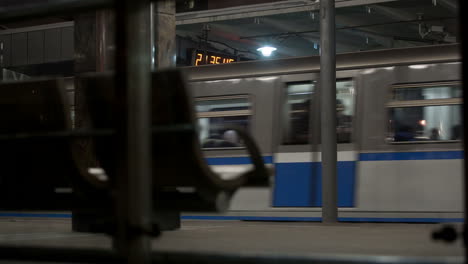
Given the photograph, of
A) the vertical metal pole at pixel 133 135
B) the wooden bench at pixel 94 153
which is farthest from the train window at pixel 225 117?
the vertical metal pole at pixel 133 135

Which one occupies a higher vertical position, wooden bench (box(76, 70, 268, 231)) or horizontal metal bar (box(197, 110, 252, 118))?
horizontal metal bar (box(197, 110, 252, 118))

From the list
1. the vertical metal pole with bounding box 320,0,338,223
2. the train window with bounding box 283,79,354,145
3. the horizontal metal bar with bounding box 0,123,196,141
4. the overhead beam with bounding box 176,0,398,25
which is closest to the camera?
the horizontal metal bar with bounding box 0,123,196,141

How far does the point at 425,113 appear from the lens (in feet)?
38.0

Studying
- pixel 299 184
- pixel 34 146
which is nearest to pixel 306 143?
pixel 299 184

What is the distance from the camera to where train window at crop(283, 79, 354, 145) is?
12547mm

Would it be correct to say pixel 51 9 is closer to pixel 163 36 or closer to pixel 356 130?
pixel 163 36

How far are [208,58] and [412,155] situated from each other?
919cm

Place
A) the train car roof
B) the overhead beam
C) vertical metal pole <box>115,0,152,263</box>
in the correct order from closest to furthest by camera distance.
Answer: vertical metal pole <box>115,0,152,263</box> < the train car roof < the overhead beam

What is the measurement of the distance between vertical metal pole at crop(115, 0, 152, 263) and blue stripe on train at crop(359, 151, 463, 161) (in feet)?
29.8

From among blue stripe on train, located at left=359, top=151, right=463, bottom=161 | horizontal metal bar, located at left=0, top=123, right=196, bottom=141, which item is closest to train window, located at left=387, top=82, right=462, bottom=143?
blue stripe on train, located at left=359, top=151, right=463, bottom=161

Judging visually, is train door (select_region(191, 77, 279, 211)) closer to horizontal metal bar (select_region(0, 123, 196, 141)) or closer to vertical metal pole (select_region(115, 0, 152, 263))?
horizontal metal bar (select_region(0, 123, 196, 141))

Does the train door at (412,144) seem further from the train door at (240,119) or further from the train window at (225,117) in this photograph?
the train window at (225,117)

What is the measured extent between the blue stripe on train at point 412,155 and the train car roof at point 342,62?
1.39 metres

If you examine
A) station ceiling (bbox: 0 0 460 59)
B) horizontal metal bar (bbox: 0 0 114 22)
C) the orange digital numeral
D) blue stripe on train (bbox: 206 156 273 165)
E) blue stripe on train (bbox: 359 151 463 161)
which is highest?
station ceiling (bbox: 0 0 460 59)
